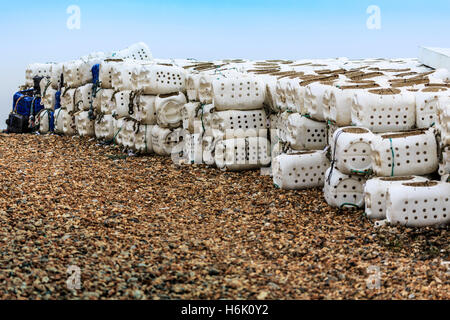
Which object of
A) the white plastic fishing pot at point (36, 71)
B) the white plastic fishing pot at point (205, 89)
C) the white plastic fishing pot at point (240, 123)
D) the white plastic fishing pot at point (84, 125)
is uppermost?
the white plastic fishing pot at point (36, 71)

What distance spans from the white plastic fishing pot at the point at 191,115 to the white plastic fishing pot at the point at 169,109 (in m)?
0.31

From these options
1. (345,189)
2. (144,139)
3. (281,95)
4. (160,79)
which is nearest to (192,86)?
(160,79)

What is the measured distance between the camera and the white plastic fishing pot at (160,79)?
951cm

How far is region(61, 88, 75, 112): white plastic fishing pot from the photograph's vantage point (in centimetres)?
1247

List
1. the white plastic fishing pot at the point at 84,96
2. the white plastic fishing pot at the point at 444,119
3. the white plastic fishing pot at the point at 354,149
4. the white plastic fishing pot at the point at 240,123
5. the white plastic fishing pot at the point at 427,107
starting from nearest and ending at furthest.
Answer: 1. the white plastic fishing pot at the point at 444,119
2. the white plastic fishing pot at the point at 354,149
3. the white plastic fishing pot at the point at 427,107
4. the white plastic fishing pot at the point at 240,123
5. the white plastic fishing pot at the point at 84,96

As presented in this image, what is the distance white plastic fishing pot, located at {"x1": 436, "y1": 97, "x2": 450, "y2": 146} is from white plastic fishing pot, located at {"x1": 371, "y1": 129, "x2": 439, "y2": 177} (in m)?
0.20

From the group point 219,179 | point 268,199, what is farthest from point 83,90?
point 268,199

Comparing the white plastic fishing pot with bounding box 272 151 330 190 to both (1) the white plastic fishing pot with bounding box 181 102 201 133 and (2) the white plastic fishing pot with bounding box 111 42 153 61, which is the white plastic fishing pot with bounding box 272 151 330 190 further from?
(2) the white plastic fishing pot with bounding box 111 42 153 61

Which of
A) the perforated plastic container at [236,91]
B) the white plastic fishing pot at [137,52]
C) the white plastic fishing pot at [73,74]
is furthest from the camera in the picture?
the white plastic fishing pot at [137,52]

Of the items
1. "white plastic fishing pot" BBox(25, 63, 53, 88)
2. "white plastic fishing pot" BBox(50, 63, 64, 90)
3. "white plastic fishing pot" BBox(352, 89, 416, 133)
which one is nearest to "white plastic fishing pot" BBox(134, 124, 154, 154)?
"white plastic fishing pot" BBox(50, 63, 64, 90)

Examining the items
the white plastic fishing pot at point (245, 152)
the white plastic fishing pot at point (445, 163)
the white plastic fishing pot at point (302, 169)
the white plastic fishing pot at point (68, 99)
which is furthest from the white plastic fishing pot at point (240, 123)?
the white plastic fishing pot at point (68, 99)

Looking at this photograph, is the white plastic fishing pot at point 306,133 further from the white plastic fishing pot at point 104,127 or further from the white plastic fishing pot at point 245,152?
the white plastic fishing pot at point 104,127

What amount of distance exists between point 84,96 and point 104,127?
39.1 inches

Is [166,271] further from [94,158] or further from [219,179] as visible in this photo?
[94,158]
